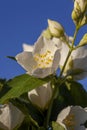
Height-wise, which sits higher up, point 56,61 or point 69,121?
point 56,61

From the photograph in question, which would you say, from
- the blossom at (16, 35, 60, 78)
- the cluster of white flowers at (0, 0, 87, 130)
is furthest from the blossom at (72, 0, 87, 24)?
the blossom at (16, 35, 60, 78)

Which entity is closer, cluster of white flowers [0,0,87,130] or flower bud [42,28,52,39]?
cluster of white flowers [0,0,87,130]

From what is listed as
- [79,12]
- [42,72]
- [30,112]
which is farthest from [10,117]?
[79,12]

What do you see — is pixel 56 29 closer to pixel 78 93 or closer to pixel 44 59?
pixel 44 59

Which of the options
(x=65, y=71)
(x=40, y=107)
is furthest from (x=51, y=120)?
(x=65, y=71)

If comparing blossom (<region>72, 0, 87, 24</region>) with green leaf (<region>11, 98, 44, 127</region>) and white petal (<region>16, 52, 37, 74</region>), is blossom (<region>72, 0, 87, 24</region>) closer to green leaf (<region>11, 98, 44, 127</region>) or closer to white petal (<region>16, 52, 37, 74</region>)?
white petal (<region>16, 52, 37, 74</region>)
